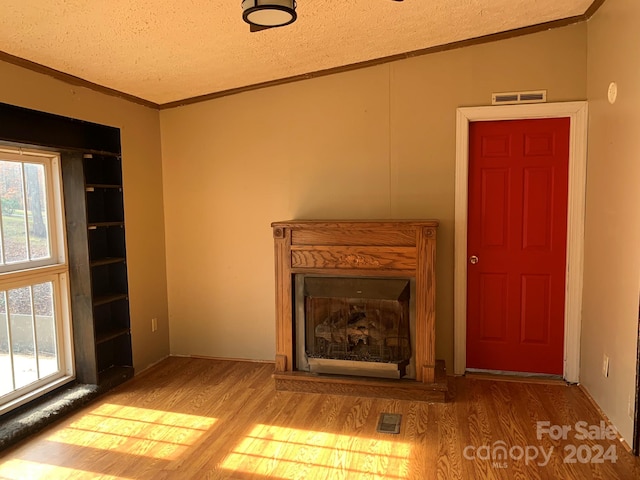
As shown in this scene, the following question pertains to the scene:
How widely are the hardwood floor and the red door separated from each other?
0.31 metres

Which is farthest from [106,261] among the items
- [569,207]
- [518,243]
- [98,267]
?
[569,207]

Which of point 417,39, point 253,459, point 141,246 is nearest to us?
point 253,459

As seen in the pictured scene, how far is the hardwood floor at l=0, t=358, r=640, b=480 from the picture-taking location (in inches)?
95.6

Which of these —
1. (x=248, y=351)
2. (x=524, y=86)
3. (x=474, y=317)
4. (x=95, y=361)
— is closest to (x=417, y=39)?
(x=524, y=86)

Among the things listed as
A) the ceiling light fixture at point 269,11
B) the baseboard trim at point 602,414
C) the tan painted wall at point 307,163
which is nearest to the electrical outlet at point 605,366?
the baseboard trim at point 602,414

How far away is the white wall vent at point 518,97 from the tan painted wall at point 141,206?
2801 millimetres

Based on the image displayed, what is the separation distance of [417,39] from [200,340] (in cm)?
307

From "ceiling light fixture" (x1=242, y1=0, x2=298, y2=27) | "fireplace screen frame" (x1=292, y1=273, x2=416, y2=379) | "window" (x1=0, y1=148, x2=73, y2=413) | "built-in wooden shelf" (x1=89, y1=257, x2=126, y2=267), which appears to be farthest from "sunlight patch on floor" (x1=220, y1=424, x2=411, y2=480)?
"ceiling light fixture" (x1=242, y1=0, x2=298, y2=27)

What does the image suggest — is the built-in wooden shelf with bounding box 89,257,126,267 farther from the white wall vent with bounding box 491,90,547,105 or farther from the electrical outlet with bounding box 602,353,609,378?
the electrical outlet with bounding box 602,353,609,378

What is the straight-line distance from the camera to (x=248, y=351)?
4.11 meters

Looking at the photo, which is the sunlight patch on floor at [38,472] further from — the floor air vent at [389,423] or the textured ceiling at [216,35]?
the textured ceiling at [216,35]

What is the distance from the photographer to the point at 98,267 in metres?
3.60

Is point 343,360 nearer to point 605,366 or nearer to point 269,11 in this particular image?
point 605,366

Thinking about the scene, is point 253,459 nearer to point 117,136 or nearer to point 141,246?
point 141,246
